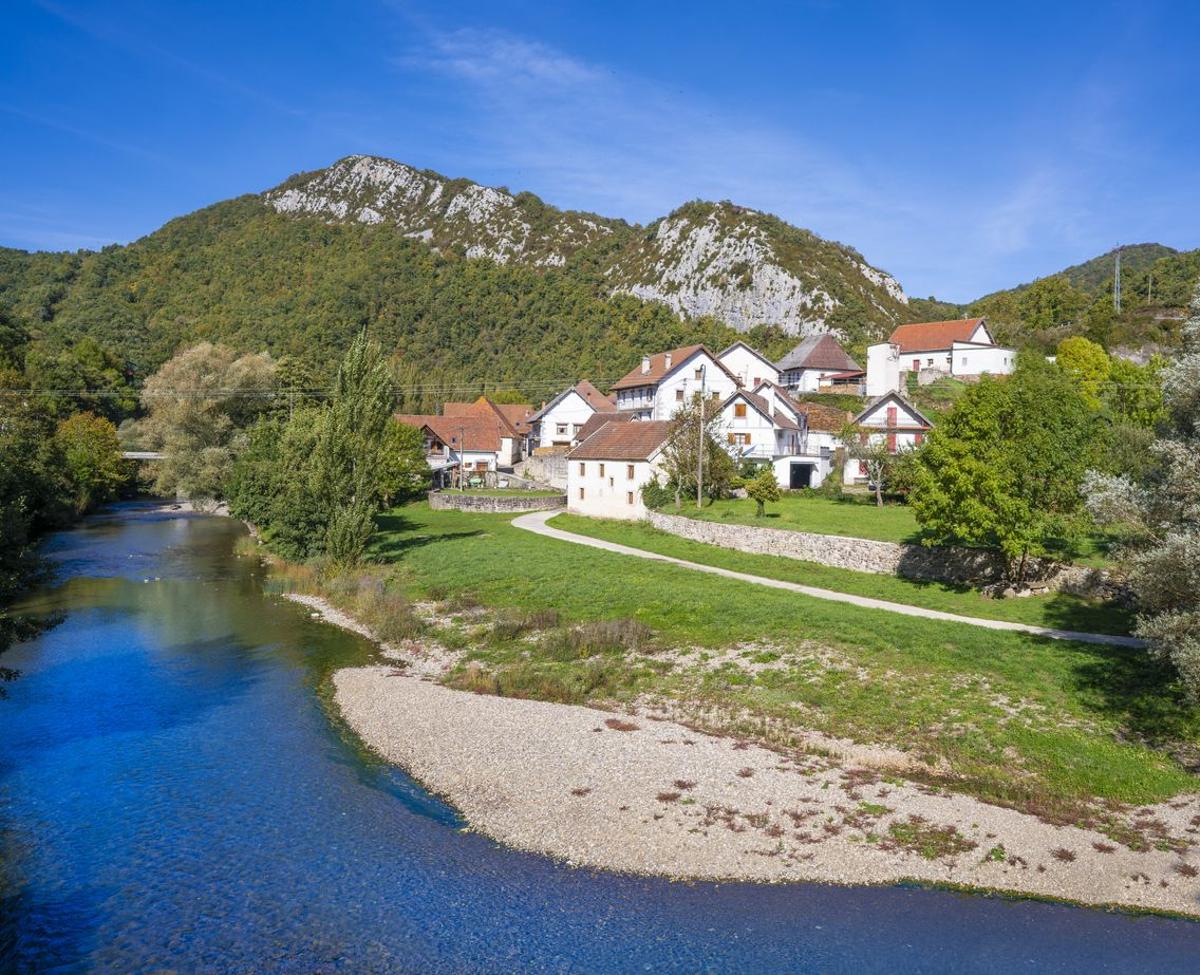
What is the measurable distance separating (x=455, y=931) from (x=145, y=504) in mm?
70525

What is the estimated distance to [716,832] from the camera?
49.0 ft

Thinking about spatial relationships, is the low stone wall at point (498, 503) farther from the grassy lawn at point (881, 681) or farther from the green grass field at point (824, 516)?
the grassy lawn at point (881, 681)

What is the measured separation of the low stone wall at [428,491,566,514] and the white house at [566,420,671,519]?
3.43 m

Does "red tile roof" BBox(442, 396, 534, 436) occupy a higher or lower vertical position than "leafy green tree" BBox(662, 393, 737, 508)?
higher

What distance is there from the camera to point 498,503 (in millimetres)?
56969

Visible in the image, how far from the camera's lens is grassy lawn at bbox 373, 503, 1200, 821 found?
16844 millimetres

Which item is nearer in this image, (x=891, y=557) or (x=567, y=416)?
(x=891, y=557)

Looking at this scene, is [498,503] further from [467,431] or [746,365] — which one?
[746,365]

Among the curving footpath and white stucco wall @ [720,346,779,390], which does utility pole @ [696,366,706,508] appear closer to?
the curving footpath

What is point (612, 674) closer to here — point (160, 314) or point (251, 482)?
point (251, 482)

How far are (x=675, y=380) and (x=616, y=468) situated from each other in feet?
53.4

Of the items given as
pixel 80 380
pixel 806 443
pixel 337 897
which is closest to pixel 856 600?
pixel 337 897

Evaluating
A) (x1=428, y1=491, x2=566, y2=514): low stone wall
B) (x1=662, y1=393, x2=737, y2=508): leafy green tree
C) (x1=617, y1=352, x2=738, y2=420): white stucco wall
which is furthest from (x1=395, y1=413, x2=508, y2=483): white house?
(x1=662, y1=393, x2=737, y2=508): leafy green tree

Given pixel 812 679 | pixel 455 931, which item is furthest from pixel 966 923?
pixel 812 679
